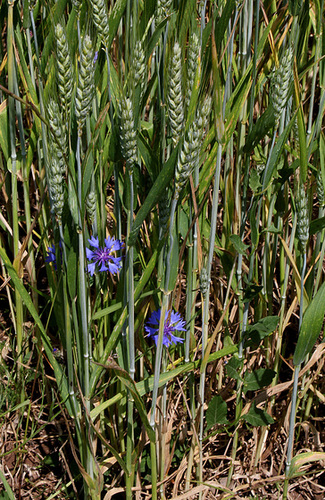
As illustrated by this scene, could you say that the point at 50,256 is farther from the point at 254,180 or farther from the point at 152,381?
the point at 254,180

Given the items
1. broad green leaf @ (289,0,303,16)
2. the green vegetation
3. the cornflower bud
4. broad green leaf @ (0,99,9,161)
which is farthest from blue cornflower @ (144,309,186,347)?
broad green leaf @ (289,0,303,16)

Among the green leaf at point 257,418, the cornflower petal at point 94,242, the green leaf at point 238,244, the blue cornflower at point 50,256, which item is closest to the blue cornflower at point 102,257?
the cornflower petal at point 94,242

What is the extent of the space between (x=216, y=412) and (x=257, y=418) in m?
0.10

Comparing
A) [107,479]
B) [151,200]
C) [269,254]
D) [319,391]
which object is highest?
[151,200]

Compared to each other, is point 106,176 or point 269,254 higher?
point 106,176

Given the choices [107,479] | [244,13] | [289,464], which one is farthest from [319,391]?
[244,13]

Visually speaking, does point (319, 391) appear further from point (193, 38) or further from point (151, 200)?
point (193, 38)

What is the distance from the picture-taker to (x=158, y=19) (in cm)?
81

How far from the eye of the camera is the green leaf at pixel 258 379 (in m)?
1.09

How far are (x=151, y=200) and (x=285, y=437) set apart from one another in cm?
85

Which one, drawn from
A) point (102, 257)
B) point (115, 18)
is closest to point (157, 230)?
point (102, 257)

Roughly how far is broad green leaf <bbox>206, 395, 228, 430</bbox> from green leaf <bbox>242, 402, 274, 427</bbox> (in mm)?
64

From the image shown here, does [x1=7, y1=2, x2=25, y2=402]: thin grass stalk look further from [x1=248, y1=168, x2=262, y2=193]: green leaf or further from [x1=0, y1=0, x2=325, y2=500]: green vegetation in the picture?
[x1=248, y1=168, x2=262, y2=193]: green leaf

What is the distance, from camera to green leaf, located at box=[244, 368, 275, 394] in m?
1.09
